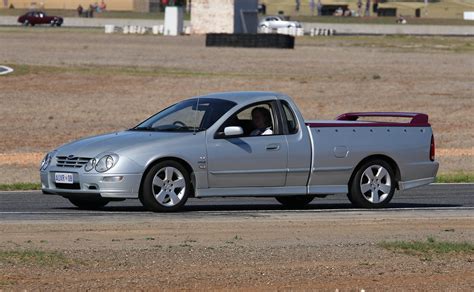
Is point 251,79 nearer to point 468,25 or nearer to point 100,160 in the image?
point 100,160

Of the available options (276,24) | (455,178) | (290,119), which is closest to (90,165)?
Result: (290,119)

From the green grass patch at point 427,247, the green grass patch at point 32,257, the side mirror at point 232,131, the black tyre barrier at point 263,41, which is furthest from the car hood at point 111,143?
the black tyre barrier at point 263,41

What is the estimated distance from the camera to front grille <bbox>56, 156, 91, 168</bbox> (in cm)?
1421

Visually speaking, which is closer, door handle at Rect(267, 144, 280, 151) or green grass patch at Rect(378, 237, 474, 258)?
green grass patch at Rect(378, 237, 474, 258)

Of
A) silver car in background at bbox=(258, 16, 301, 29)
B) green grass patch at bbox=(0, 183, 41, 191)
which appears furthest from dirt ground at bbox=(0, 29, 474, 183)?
silver car in background at bbox=(258, 16, 301, 29)

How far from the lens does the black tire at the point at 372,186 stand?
50.2 ft

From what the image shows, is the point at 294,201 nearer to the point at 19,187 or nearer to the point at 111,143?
the point at 111,143

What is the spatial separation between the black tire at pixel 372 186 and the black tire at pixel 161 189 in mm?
2202

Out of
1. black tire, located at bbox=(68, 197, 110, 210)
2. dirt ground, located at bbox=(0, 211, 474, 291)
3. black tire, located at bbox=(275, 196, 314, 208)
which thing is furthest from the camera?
black tire, located at bbox=(275, 196, 314, 208)

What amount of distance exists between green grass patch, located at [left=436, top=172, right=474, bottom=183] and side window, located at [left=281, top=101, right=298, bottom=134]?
6360 mm

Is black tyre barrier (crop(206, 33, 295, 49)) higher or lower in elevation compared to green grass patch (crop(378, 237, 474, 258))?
lower

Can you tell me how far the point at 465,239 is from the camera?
41.1 feet

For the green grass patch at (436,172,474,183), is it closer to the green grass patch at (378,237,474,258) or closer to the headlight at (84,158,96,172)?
the headlight at (84,158,96,172)

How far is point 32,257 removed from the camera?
34.5 ft
